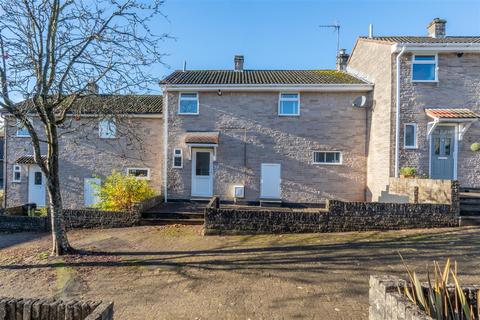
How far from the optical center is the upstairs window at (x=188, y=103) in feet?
44.3

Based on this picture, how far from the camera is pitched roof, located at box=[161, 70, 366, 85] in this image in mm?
13484

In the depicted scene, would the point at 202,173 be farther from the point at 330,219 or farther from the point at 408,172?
the point at 408,172

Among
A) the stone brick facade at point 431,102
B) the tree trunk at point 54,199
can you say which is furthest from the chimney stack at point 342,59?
the tree trunk at point 54,199

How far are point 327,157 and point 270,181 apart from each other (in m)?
3.02

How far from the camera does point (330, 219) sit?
26.2ft

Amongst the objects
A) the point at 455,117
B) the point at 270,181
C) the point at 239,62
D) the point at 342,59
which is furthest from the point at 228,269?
the point at 342,59

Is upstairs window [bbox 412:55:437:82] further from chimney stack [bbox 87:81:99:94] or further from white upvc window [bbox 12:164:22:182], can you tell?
white upvc window [bbox 12:164:22:182]

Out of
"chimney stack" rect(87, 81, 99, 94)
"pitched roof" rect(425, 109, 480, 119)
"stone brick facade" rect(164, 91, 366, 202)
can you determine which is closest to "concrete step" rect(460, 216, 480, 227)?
"pitched roof" rect(425, 109, 480, 119)

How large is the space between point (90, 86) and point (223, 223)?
196 inches

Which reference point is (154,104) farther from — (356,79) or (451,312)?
(451,312)

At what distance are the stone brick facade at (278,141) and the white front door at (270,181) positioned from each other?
24 cm

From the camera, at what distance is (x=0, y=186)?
1048 inches

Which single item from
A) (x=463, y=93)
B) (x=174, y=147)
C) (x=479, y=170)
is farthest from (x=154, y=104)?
(x=479, y=170)

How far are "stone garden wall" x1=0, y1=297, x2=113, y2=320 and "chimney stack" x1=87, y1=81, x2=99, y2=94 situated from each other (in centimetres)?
487
